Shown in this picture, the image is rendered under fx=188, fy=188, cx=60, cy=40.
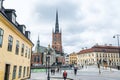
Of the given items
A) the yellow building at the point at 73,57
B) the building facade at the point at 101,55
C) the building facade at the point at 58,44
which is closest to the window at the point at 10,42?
the building facade at the point at 101,55

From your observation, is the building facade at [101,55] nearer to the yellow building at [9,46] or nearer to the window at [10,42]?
the yellow building at [9,46]

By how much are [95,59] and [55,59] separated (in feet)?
123

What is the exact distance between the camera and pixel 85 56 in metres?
128

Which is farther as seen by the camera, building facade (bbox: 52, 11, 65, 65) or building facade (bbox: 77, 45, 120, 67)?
building facade (bbox: 52, 11, 65, 65)

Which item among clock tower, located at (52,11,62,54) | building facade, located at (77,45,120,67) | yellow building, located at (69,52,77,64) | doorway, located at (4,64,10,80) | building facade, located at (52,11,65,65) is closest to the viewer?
doorway, located at (4,64,10,80)

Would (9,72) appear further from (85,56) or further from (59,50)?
(59,50)

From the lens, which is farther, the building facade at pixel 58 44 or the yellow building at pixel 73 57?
Result: the yellow building at pixel 73 57

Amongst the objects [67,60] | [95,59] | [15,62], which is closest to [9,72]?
[15,62]

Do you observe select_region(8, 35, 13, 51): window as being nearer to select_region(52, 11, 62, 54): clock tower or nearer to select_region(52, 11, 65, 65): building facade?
select_region(52, 11, 65, 65): building facade

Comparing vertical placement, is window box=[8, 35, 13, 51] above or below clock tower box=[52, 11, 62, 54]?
below

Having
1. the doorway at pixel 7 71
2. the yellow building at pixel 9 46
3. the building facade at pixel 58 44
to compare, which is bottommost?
the doorway at pixel 7 71

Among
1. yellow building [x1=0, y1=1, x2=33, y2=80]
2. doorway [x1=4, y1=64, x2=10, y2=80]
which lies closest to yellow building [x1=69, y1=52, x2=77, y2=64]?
yellow building [x1=0, y1=1, x2=33, y2=80]

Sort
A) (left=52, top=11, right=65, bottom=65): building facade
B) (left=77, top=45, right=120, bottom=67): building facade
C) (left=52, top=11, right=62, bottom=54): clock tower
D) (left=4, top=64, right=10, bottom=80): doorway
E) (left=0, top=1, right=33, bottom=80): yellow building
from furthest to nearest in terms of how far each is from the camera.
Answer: (left=52, top=11, right=62, bottom=54): clock tower
(left=52, top=11, right=65, bottom=65): building facade
(left=77, top=45, right=120, bottom=67): building facade
(left=4, top=64, right=10, bottom=80): doorway
(left=0, top=1, right=33, bottom=80): yellow building

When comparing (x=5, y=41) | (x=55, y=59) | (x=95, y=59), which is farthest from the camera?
(x=55, y=59)
